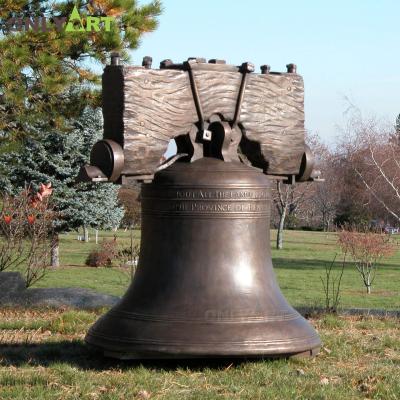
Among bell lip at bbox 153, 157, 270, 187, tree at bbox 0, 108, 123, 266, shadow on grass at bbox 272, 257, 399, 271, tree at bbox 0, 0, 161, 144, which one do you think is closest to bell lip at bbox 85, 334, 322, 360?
bell lip at bbox 153, 157, 270, 187

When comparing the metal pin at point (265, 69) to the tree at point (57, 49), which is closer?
the metal pin at point (265, 69)

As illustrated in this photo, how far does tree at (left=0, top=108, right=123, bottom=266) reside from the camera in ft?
80.5

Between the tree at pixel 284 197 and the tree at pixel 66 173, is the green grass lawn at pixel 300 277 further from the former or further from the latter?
the tree at pixel 66 173

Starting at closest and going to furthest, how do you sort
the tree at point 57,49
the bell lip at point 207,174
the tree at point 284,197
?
the bell lip at point 207,174, the tree at point 57,49, the tree at point 284,197

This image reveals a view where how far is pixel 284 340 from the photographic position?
5.25 metres

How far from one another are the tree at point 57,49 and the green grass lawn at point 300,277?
458 cm

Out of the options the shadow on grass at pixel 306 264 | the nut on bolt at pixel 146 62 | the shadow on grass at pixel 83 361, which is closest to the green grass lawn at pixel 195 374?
the shadow on grass at pixel 83 361

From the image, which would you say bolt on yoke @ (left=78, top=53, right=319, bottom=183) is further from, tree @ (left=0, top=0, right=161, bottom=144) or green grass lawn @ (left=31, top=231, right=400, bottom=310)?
green grass lawn @ (left=31, top=231, right=400, bottom=310)

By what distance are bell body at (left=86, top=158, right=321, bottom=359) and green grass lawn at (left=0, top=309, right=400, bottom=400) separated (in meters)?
0.14

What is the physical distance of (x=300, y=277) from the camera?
23.9 meters

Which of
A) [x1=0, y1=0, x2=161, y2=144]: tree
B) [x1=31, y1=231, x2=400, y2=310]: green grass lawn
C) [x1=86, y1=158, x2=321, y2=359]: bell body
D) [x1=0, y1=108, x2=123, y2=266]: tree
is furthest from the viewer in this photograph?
[x1=0, y1=108, x2=123, y2=266]: tree

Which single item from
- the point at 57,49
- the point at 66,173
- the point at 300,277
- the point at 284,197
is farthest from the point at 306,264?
the point at 57,49

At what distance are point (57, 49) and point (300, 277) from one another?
15.2 m

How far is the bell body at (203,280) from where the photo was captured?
5137 millimetres
